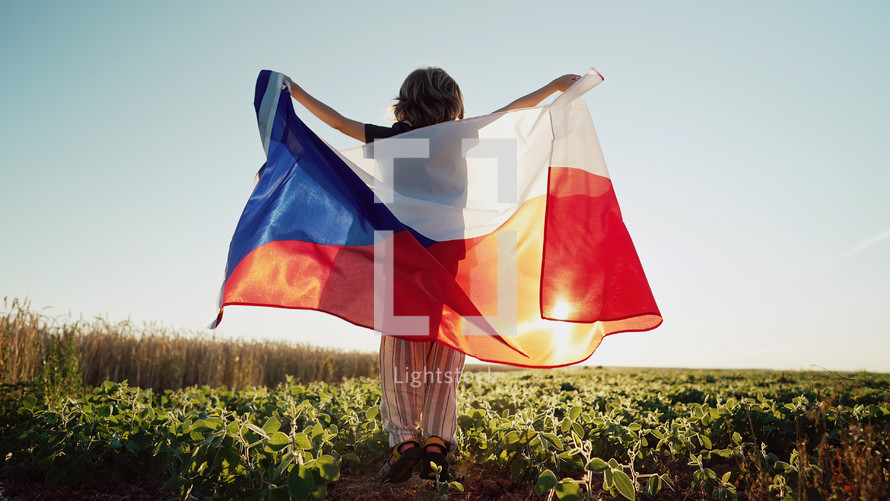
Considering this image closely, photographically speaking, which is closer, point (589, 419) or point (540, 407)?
point (589, 419)

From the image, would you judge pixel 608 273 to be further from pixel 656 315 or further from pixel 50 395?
pixel 50 395

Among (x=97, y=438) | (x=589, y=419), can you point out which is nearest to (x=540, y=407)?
(x=589, y=419)

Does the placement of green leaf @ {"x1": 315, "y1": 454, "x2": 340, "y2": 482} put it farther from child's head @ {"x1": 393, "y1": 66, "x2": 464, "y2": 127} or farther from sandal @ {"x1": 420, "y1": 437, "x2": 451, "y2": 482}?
child's head @ {"x1": 393, "y1": 66, "x2": 464, "y2": 127}

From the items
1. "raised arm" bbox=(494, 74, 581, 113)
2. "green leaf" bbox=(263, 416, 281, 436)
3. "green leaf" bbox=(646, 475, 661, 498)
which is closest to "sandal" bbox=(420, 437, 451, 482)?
"green leaf" bbox=(263, 416, 281, 436)

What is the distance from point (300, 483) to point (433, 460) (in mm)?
827

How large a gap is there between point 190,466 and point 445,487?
3.70 feet

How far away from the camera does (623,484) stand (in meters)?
2.12

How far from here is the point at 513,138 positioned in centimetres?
360

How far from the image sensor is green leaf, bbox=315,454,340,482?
207cm

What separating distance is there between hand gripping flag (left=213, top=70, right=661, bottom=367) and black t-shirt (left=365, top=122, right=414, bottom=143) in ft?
0.20

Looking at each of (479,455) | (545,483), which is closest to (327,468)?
(545,483)

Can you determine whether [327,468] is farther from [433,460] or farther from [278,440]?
[433,460]

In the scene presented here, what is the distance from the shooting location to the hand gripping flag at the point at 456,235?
2887mm

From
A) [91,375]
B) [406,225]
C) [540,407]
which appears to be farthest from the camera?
[91,375]
